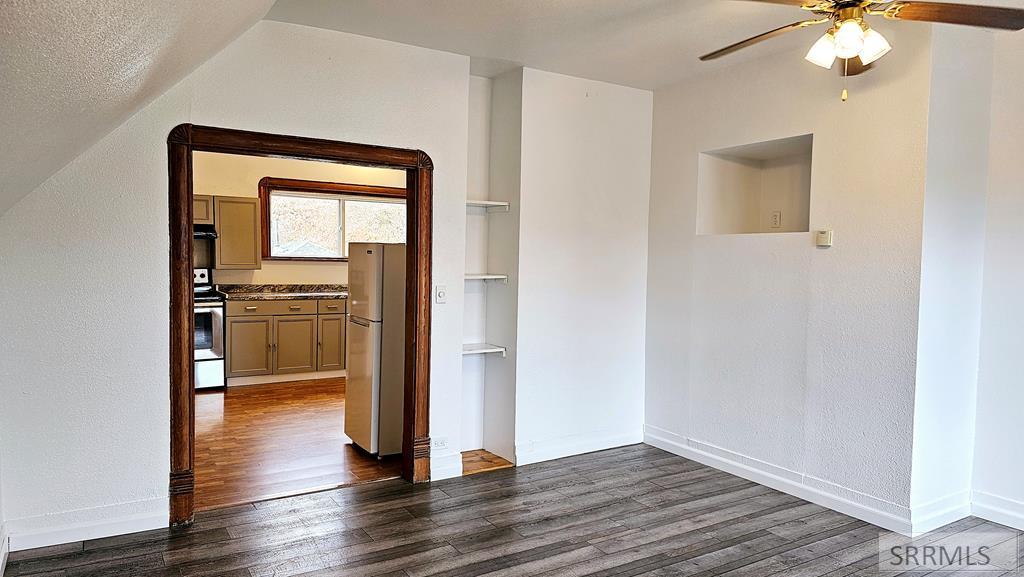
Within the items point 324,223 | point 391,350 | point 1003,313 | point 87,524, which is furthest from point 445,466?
point 324,223

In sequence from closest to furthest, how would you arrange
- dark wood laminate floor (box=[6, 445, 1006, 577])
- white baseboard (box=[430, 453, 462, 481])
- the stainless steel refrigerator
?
dark wood laminate floor (box=[6, 445, 1006, 577])
white baseboard (box=[430, 453, 462, 481])
the stainless steel refrigerator

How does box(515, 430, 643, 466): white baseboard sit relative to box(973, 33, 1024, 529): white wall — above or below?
below

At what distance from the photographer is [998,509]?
3.42 metres

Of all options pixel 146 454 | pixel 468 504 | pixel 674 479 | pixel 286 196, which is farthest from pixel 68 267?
pixel 286 196

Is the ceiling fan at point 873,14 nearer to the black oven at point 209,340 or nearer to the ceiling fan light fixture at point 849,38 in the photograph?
the ceiling fan light fixture at point 849,38

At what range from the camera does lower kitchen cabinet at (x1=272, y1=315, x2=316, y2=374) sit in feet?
22.2

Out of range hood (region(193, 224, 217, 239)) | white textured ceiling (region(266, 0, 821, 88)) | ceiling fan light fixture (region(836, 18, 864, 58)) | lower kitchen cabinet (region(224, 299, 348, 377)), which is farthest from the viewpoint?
lower kitchen cabinet (region(224, 299, 348, 377))

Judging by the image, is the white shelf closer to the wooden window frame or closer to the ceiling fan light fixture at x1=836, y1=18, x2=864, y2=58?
the ceiling fan light fixture at x1=836, y1=18, x2=864, y2=58

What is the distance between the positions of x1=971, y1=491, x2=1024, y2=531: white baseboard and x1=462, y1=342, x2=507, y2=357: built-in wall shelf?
279cm

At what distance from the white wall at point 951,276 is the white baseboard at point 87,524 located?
12.2 feet

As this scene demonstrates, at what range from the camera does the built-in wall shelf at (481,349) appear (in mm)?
4203

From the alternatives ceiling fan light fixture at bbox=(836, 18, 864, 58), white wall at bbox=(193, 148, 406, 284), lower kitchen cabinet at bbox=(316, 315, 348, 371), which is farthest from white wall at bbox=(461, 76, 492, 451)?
lower kitchen cabinet at bbox=(316, 315, 348, 371)

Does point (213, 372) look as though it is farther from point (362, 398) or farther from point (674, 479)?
point (674, 479)

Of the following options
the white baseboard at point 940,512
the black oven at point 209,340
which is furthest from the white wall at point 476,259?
the black oven at point 209,340
